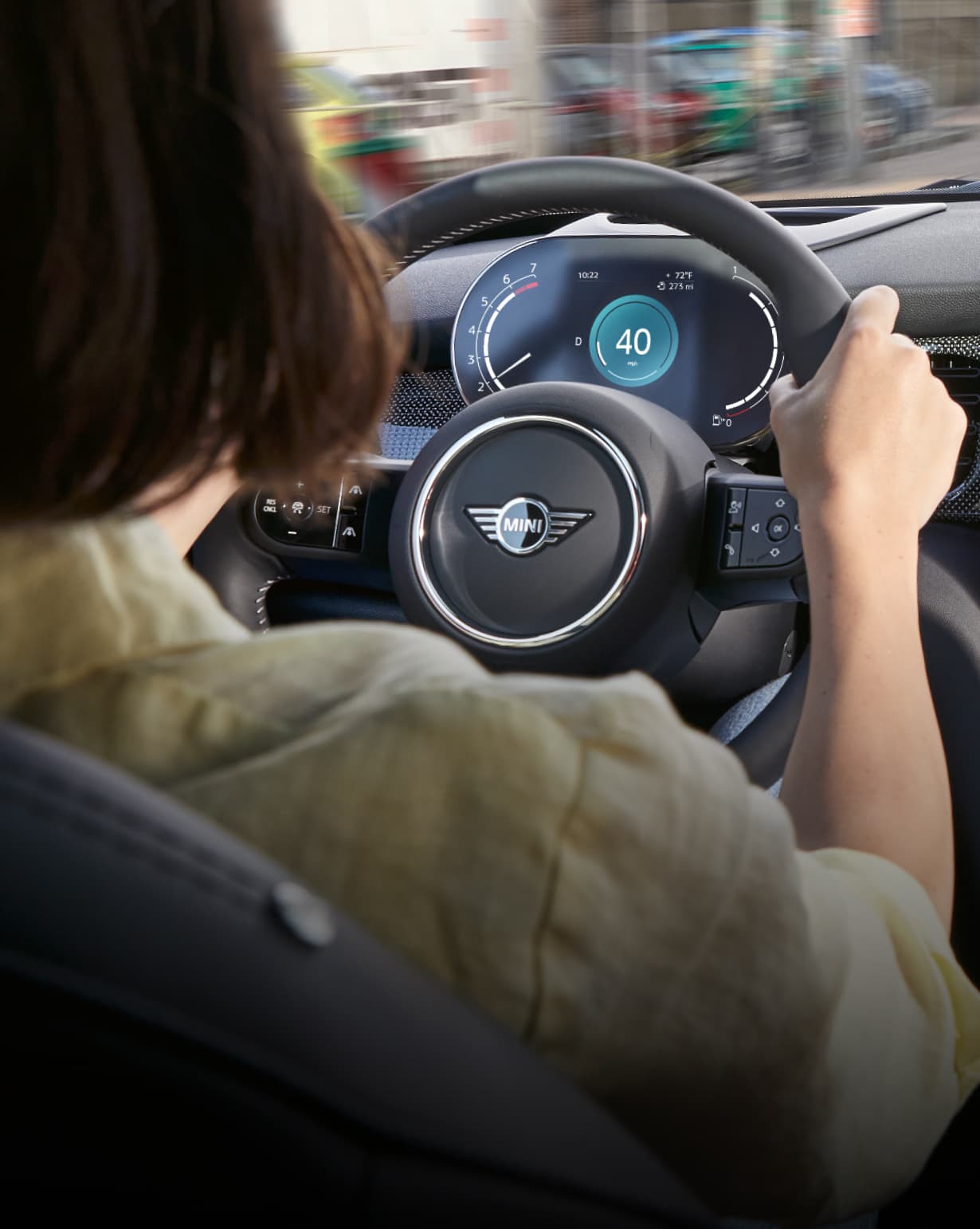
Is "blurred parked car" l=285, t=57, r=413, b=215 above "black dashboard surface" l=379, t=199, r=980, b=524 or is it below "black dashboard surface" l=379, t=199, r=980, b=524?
above

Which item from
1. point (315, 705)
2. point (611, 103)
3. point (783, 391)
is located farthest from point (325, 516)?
point (611, 103)

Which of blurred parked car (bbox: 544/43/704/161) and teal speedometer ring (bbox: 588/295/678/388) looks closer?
teal speedometer ring (bbox: 588/295/678/388)

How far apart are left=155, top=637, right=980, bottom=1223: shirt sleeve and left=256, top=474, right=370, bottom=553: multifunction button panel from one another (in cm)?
89

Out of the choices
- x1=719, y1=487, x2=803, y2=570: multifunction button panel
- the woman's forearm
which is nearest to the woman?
the woman's forearm

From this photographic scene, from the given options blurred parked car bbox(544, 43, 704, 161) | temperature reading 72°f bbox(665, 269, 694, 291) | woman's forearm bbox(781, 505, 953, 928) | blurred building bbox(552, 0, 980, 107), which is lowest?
blurred parked car bbox(544, 43, 704, 161)

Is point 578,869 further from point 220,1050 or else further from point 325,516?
point 325,516

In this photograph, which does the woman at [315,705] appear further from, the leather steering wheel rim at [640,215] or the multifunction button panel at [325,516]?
the multifunction button panel at [325,516]

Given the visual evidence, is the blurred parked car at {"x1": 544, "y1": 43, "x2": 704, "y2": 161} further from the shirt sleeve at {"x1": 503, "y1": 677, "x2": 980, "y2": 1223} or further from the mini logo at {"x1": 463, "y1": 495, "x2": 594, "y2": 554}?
the shirt sleeve at {"x1": 503, "y1": 677, "x2": 980, "y2": 1223}

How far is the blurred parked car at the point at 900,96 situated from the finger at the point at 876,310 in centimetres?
307

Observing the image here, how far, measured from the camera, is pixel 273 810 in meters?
0.52

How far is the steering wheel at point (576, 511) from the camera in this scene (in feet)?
4.06

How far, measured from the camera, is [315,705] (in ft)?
1.83

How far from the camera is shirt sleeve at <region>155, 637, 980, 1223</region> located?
51cm

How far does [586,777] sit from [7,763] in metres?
0.21
